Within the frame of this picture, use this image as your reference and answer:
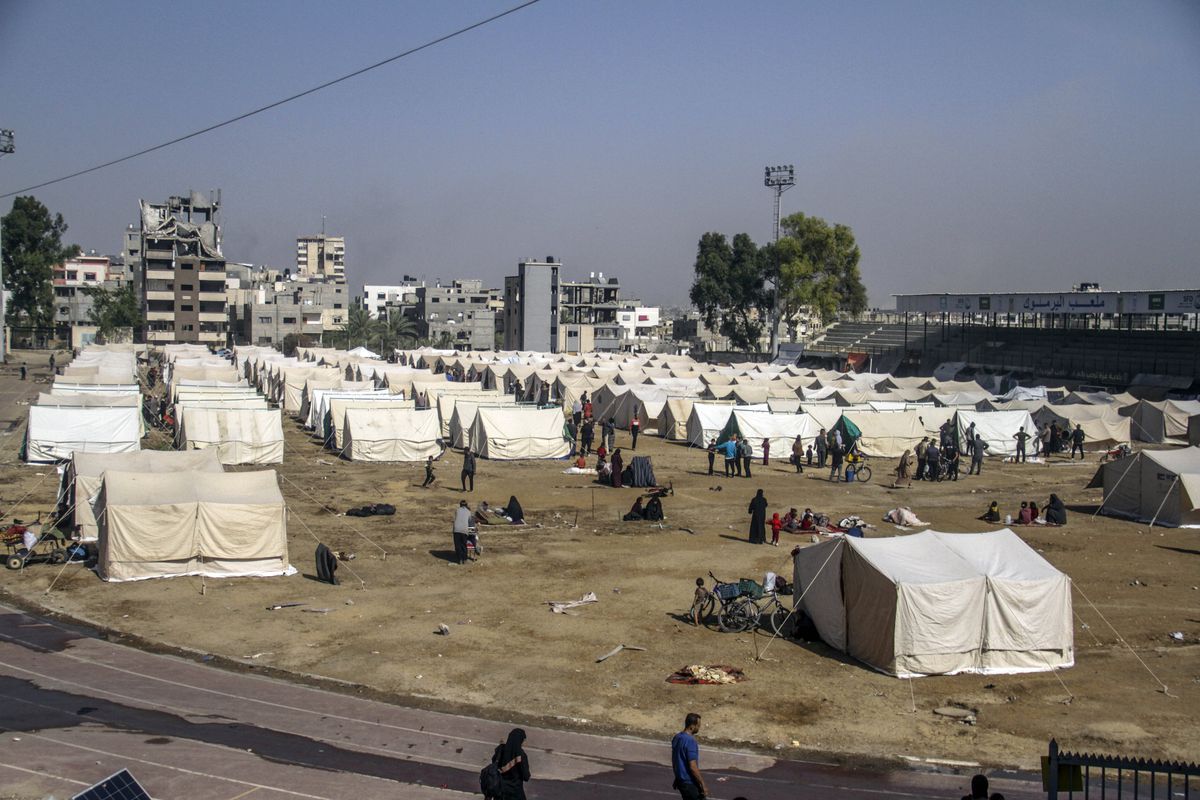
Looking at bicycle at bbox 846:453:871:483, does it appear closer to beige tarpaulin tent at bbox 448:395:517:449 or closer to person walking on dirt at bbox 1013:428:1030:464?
person walking on dirt at bbox 1013:428:1030:464

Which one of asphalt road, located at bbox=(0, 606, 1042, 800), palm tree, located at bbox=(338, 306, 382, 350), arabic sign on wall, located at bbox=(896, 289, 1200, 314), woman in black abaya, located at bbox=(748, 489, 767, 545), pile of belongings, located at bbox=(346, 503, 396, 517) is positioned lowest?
asphalt road, located at bbox=(0, 606, 1042, 800)

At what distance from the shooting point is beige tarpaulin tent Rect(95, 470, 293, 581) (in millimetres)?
16859

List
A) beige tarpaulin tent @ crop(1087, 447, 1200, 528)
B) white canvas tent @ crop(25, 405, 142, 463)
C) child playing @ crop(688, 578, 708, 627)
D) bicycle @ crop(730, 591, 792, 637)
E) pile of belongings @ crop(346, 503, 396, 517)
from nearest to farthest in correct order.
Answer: bicycle @ crop(730, 591, 792, 637) < child playing @ crop(688, 578, 708, 627) < beige tarpaulin tent @ crop(1087, 447, 1200, 528) < pile of belongings @ crop(346, 503, 396, 517) < white canvas tent @ crop(25, 405, 142, 463)

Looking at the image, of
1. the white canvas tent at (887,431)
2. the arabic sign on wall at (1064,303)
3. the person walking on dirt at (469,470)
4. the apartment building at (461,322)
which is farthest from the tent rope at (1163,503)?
the apartment building at (461,322)

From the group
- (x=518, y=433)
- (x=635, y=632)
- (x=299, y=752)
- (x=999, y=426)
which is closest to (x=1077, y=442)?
(x=999, y=426)

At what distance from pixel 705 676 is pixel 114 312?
89062mm

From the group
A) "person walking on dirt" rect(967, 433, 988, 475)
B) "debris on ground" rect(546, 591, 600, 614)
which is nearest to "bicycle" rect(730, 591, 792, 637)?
"debris on ground" rect(546, 591, 600, 614)

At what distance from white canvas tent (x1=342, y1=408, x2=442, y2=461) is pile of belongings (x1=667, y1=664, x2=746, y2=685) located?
2012 cm

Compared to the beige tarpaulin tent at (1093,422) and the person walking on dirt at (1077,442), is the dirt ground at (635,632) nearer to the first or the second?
the person walking on dirt at (1077,442)

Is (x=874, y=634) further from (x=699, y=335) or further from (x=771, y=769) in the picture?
(x=699, y=335)

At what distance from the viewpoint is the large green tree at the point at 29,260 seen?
93000 millimetres

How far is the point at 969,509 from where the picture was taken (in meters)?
25.8

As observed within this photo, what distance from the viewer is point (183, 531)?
17172 mm

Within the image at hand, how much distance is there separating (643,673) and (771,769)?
9.61 ft
